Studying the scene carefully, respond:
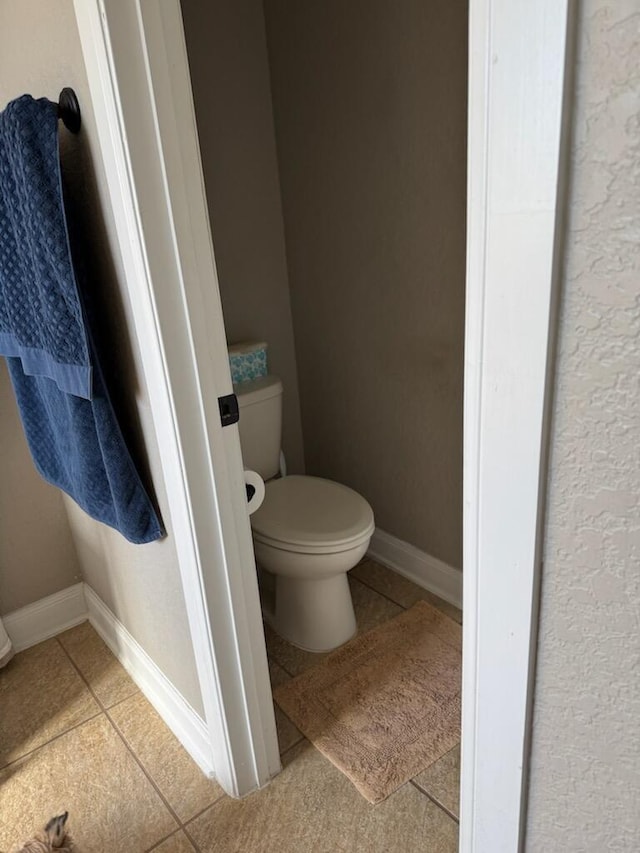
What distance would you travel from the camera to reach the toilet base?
79.0 inches

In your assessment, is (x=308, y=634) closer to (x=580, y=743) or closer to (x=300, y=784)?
(x=300, y=784)

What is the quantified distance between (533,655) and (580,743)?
0.10 metres

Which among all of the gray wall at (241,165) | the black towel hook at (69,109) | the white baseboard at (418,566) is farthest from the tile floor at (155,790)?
the black towel hook at (69,109)

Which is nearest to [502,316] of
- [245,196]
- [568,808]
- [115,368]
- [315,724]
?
[568,808]

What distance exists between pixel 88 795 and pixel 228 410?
3.55 feet

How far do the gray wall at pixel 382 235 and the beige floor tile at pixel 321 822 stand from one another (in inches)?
32.3

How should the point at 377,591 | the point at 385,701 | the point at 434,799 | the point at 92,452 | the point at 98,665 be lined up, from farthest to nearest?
the point at 377,591, the point at 98,665, the point at 385,701, the point at 434,799, the point at 92,452

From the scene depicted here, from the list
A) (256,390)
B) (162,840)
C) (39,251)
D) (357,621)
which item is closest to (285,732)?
(162,840)

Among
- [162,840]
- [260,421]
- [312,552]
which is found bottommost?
[162,840]

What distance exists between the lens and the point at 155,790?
1609 mm

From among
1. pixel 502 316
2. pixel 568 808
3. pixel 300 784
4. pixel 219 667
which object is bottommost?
pixel 300 784

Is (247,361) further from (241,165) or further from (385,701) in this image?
(385,701)

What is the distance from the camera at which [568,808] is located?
69 centimetres

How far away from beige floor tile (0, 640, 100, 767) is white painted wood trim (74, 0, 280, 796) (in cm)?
58
